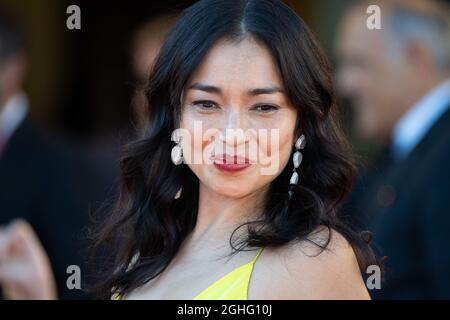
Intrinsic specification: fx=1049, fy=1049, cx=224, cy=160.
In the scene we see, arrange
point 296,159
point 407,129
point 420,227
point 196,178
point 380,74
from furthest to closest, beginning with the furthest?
point 380,74, point 407,129, point 420,227, point 196,178, point 296,159

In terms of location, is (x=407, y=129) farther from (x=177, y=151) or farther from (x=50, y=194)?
(x=177, y=151)

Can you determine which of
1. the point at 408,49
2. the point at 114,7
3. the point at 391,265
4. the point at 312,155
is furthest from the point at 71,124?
the point at 312,155

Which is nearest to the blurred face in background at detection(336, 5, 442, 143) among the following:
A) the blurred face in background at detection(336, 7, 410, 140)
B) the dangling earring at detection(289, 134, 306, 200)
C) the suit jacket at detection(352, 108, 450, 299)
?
the blurred face in background at detection(336, 7, 410, 140)

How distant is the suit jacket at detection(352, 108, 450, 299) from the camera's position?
4.16m

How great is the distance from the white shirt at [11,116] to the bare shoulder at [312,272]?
327cm

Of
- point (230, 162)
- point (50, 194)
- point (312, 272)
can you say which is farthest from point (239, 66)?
point (50, 194)

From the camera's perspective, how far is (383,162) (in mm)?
5719

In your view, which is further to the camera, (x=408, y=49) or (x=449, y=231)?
(x=408, y=49)

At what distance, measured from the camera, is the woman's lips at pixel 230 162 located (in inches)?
94.2

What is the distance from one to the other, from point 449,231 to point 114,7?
17.2 ft

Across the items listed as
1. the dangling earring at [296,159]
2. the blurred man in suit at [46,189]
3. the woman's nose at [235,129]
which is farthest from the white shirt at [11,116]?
the woman's nose at [235,129]

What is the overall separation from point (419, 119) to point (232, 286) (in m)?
2.90

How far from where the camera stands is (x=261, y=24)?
246cm
